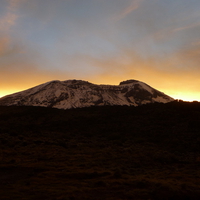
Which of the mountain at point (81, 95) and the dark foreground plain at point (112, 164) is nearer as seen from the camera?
the dark foreground plain at point (112, 164)

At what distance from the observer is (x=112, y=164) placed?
2350 cm

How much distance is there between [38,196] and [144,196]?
5885 millimetres

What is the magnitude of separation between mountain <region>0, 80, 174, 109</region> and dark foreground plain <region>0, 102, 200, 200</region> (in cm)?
9402

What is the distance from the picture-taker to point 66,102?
14800cm

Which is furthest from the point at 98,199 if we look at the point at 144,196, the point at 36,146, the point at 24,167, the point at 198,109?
the point at 198,109

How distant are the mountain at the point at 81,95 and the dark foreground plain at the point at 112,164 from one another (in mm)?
94021

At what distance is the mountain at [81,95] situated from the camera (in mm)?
146875

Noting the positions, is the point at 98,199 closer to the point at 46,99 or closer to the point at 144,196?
the point at 144,196

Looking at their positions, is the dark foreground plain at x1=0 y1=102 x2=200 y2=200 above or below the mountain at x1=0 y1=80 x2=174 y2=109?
below

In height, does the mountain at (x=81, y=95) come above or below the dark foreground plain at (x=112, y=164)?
above

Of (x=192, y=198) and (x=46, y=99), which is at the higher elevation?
(x=46, y=99)

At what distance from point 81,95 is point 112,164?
5410 inches

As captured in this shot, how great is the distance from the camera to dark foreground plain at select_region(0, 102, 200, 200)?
1466cm

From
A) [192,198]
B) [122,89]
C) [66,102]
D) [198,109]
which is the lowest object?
[192,198]
